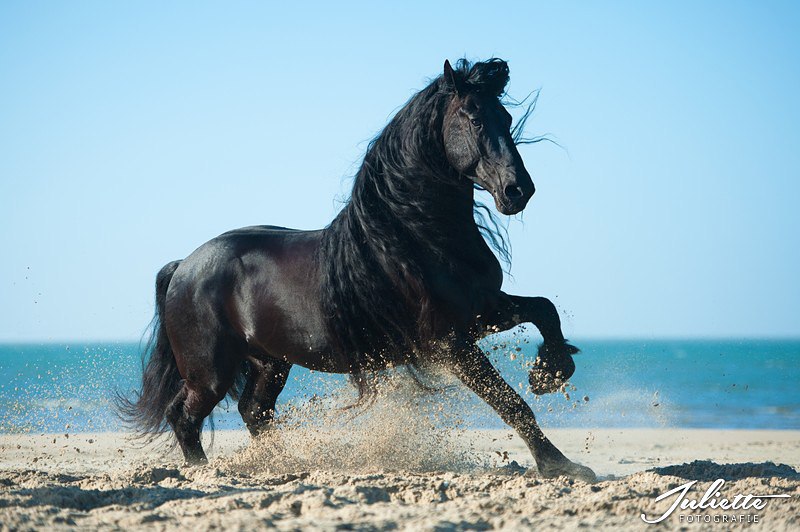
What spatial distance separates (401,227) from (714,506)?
219 cm

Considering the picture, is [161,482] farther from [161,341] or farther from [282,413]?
[161,341]

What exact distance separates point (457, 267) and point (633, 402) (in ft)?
56.7

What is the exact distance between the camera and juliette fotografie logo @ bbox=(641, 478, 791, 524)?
11.5 feet

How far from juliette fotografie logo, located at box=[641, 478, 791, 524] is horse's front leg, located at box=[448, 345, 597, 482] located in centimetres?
81

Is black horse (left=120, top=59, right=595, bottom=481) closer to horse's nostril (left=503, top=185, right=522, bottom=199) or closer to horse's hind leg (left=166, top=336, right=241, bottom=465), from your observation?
horse's nostril (left=503, top=185, right=522, bottom=199)

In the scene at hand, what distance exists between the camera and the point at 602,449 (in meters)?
9.01

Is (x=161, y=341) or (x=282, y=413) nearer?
(x=282, y=413)

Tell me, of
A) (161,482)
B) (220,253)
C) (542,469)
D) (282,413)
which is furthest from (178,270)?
(542,469)

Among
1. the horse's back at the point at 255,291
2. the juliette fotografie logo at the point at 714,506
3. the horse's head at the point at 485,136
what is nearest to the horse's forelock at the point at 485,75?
the horse's head at the point at 485,136

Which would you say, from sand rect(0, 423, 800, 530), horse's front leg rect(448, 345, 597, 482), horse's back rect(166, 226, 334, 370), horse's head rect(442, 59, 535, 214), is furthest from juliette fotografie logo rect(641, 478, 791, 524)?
horse's back rect(166, 226, 334, 370)

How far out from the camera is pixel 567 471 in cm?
463

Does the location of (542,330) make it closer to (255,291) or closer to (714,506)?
(714,506)

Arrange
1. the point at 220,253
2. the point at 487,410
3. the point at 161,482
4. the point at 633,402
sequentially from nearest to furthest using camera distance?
the point at 161,482
the point at 487,410
the point at 220,253
the point at 633,402

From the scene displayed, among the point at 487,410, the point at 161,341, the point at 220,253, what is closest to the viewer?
the point at 487,410
